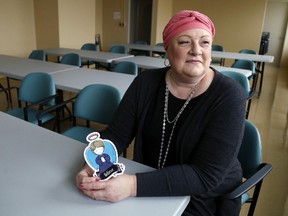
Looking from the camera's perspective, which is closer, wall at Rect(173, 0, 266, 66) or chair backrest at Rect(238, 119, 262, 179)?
chair backrest at Rect(238, 119, 262, 179)

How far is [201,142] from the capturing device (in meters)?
1.02

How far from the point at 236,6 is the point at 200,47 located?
23.1ft

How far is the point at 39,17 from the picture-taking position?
584cm

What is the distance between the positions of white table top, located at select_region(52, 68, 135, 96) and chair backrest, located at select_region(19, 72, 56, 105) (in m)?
0.13

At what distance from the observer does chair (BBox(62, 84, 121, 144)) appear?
2.02m

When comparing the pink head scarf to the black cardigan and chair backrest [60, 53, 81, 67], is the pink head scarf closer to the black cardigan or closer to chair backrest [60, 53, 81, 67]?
the black cardigan

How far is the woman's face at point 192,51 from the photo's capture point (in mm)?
1000

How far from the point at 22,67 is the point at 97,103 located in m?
1.77

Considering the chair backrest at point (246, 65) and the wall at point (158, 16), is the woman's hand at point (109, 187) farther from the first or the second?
the wall at point (158, 16)

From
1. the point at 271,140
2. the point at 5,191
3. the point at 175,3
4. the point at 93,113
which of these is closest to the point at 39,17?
the point at 175,3

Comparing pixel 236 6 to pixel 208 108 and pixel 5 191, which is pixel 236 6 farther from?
pixel 5 191

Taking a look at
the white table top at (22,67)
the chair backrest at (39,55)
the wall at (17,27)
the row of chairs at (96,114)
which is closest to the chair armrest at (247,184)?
the row of chairs at (96,114)

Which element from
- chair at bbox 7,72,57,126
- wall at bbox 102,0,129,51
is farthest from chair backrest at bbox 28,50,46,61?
wall at bbox 102,0,129,51

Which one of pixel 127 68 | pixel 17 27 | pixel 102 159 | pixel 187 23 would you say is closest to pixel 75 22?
pixel 17 27
